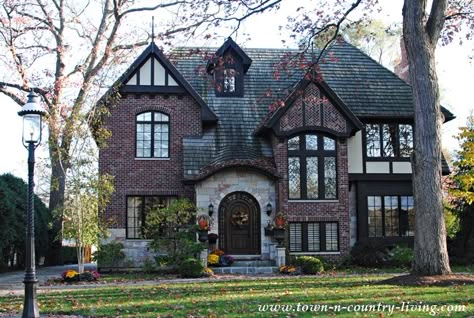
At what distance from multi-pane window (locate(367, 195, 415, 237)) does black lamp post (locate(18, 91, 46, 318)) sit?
49.0 ft

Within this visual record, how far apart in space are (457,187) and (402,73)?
8.46 meters

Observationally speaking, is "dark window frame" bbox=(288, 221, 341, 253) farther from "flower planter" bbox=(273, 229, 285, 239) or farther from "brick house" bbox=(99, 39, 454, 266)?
"flower planter" bbox=(273, 229, 285, 239)

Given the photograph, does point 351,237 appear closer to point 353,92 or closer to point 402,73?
point 353,92

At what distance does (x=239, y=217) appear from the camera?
21.3 m

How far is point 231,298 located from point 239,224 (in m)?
9.22

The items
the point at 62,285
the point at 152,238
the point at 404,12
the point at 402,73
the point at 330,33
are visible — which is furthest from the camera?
the point at 402,73

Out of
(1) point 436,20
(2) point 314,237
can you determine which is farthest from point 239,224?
(1) point 436,20

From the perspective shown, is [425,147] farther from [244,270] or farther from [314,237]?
[314,237]

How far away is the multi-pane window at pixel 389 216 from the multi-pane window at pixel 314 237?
1699 millimetres

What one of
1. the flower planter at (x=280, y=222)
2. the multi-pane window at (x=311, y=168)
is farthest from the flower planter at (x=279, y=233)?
the multi-pane window at (x=311, y=168)

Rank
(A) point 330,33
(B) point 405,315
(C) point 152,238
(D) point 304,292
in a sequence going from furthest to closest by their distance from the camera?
(C) point 152,238 → (A) point 330,33 → (D) point 304,292 → (B) point 405,315

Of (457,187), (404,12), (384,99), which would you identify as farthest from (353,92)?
(404,12)

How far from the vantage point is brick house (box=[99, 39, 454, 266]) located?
21.2 meters

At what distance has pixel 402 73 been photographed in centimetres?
2892
